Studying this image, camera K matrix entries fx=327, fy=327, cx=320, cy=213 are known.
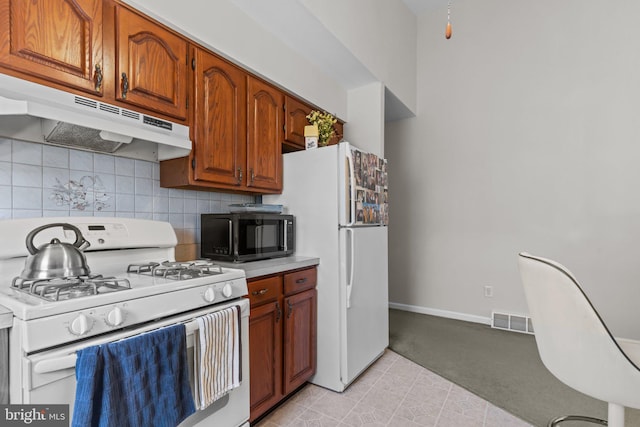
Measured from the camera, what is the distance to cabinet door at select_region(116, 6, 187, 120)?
Result: 1.54m

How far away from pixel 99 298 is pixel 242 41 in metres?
1.72

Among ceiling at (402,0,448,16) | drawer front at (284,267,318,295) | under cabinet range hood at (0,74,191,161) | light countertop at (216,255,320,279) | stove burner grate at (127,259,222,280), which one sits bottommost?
drawer front at (284,267,318,295)

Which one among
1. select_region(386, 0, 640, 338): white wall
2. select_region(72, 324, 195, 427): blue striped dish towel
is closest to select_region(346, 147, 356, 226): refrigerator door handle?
select_region(72, 324, 195, 427): blue striped dish towel

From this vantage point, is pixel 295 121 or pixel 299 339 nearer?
pixel 299 339

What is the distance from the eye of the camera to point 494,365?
2.57 metres

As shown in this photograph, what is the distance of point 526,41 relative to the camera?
3.30 meters

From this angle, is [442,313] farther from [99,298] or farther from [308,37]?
[99,298]

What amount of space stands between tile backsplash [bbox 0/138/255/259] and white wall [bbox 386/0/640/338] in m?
2.72

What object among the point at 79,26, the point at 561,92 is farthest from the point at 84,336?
the point at 561,92

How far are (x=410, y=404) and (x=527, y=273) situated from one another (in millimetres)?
1175

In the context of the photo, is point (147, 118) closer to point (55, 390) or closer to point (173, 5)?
point (173, 5)

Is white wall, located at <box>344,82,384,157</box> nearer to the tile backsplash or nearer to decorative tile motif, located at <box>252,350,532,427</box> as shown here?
the tile backsplash

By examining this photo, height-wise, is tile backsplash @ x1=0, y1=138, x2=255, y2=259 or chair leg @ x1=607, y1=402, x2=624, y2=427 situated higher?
tile backsplash @ x1=0, y1=138, x2=255, y2=259

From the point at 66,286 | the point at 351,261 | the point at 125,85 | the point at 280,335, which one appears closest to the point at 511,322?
the point at 351,261
